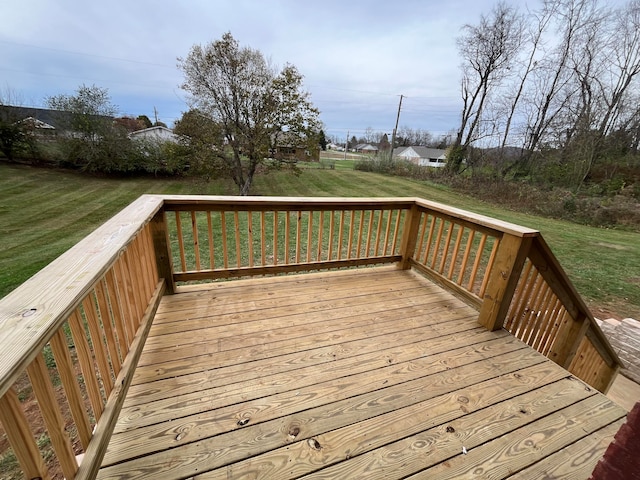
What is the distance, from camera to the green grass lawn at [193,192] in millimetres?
4629

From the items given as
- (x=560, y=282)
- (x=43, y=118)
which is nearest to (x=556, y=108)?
(x=560, y=282)

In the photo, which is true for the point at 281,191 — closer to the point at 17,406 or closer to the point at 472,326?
the point at 472,326

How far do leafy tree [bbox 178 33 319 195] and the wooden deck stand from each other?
8790 millimetres

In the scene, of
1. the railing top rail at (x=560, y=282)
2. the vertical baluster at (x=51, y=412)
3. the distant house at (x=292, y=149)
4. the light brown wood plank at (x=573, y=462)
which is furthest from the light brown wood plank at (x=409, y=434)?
the distant house at (x=292, y=149)

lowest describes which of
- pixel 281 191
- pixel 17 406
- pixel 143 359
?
pixel 281 191

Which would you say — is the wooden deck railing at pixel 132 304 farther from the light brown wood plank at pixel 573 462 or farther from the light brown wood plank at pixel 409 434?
the light brown wood plank at pixel 573 462

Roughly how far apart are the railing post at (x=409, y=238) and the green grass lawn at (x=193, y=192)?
2871 mm

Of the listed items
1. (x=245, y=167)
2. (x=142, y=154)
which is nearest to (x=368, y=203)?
(x=245, y=167)

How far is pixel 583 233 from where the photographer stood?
25.1ft

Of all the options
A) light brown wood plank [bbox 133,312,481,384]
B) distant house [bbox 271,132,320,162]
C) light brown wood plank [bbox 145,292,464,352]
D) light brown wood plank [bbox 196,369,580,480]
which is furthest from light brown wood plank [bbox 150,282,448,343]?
distant house [bbox 271,132,320,162]

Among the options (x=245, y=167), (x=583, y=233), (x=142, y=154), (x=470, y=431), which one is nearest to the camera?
(x=470, y=431)

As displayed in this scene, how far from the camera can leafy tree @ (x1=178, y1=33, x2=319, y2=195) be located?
30.0ft

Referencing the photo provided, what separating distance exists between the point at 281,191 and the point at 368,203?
32.2ft

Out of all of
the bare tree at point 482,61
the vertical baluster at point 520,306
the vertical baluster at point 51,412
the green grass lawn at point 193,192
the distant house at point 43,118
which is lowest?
the green grass lawn at point 193,192
